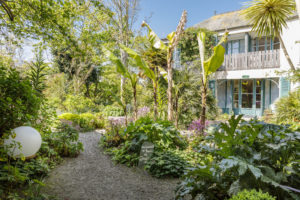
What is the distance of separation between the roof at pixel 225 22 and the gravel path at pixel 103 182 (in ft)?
40.5

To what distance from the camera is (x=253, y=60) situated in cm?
1197

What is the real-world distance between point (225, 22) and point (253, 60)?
410 cm

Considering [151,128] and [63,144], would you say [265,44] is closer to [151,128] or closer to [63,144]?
[151,128]

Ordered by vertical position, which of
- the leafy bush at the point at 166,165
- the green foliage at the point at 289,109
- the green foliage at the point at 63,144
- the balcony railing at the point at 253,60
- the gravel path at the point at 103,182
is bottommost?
the gravel path at the point at 103,182

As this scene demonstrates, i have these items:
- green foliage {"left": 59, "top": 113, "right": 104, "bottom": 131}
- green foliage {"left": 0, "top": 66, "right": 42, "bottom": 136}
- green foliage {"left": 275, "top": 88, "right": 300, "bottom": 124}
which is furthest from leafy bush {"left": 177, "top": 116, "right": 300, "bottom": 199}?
green foliage {"left": 59, "top": 113, "right": 104, "bottom": 131}

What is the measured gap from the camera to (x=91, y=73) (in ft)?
54.6

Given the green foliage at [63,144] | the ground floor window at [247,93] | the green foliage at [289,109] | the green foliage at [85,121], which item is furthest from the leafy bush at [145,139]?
the ground floor window at [247,93]

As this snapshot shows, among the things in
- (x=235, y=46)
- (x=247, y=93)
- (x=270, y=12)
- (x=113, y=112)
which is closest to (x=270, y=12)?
(x=270, y=12)

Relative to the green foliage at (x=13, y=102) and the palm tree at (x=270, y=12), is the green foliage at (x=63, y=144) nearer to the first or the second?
the green foliage at (x=13, y=102)

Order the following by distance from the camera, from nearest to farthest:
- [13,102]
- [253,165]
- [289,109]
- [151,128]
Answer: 1. [253,165]
2. [13,102]
3. [151,128]
4. [289,109]

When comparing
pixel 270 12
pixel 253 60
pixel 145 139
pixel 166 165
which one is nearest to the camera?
pixel 166 165

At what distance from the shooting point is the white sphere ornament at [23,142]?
9.06 ft

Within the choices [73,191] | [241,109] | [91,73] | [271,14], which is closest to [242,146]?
[73,191]

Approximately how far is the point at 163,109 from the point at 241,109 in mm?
7830
